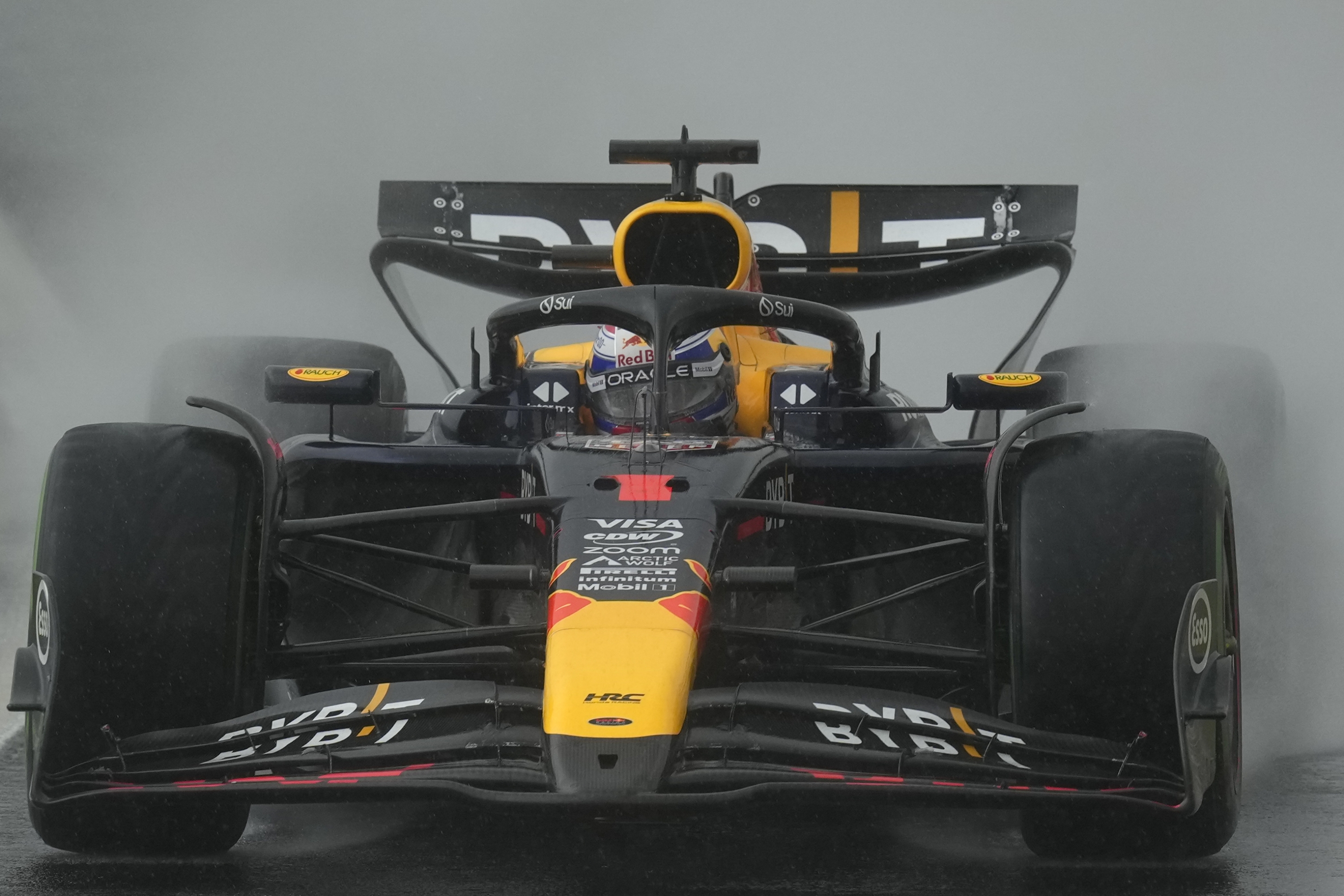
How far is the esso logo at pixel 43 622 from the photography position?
10.8 ft

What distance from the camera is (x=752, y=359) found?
5.90 m

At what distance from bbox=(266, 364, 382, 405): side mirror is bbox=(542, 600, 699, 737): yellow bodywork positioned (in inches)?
51.6

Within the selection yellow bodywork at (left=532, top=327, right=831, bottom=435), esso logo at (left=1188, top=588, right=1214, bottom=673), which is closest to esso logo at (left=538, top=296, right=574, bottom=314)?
yellow bodywork at (left=532, top=327, right=831, bottom=435)

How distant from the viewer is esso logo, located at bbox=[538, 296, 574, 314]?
4.52 meters

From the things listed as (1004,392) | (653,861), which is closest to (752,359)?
(1004,392)

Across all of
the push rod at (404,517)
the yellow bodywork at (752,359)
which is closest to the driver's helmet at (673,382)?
the yellow bodywork at (752,359)

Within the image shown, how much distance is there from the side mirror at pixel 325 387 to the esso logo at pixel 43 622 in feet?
3.66

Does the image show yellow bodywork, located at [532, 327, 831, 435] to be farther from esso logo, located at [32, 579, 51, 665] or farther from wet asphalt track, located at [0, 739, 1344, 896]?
esso logo, located at [32, 579, 51, 665]

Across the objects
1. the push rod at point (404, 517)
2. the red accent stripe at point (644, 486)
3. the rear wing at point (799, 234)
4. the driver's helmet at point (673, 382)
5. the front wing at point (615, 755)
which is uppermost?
the rear wing at point (799, 234)

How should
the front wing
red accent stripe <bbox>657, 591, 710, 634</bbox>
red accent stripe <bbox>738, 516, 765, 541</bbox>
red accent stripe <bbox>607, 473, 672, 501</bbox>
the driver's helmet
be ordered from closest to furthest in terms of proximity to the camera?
1. the front wing
2. red accent stripe <bbox>657, 591, 710, 634</bbox>
3. red accent stripe <bbox>607, 473, 672, 501</bbox>
4. red accent stripe <bbox>738, 516, 765, 541</bbox>
5. the driver's helmet

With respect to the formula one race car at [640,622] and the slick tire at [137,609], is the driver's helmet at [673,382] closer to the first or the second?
the formula one race car at [640,622]

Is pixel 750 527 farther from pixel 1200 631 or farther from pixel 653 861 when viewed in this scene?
pixel 1200 631

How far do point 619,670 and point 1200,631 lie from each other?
1.16m

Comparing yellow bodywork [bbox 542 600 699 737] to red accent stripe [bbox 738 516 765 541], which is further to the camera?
red accent stripe [bbox 738 516 765 541]
